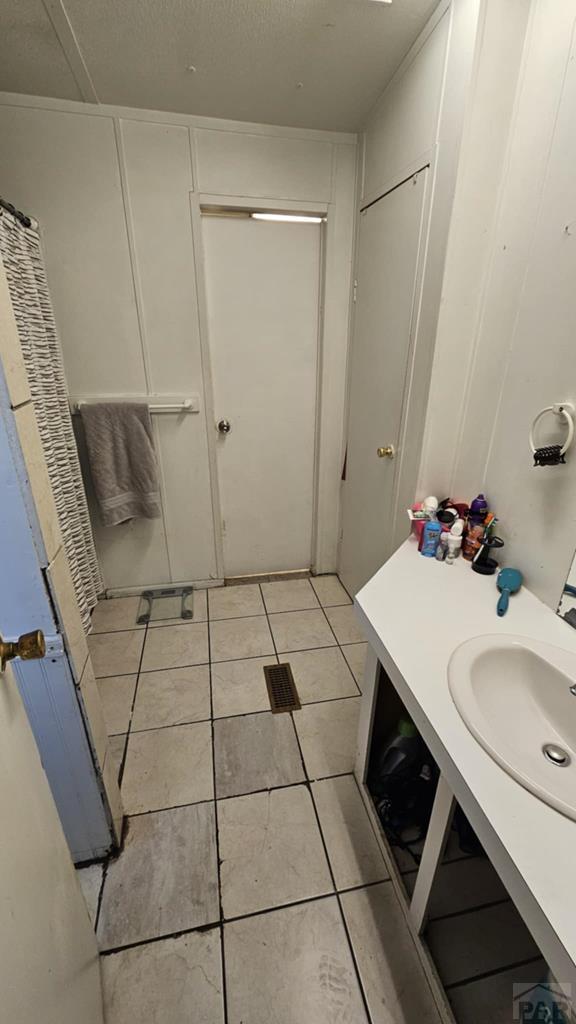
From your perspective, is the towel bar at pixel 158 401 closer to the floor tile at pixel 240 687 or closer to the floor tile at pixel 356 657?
the floor tile at pixel 240 687

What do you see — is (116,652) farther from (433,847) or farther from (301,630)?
(433,847)

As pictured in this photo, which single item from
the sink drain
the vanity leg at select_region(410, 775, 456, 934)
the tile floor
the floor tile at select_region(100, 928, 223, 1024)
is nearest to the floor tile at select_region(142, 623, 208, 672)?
the tile floor

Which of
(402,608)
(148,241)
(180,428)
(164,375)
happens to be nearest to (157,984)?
(402,608)

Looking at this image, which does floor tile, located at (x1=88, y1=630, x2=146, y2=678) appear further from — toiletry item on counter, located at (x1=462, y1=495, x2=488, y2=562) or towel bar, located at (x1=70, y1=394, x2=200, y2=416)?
toiletry item on counter, located at (x1=462, y1=495, x2=488, y2=562)

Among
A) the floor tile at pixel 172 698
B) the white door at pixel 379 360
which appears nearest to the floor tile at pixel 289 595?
the white door at pixel 379 360

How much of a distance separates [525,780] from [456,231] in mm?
1417

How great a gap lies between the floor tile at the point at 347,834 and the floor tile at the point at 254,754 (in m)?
0.11

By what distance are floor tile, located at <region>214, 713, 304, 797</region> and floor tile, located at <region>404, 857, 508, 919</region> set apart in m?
0.48

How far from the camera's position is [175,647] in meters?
2.04

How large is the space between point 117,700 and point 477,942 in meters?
1.42

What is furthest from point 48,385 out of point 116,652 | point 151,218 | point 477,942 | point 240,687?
point 477,942

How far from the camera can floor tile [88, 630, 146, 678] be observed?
6.24 ft

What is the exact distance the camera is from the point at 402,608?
1.08 meters

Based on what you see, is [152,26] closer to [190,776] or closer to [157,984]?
[190,776]
